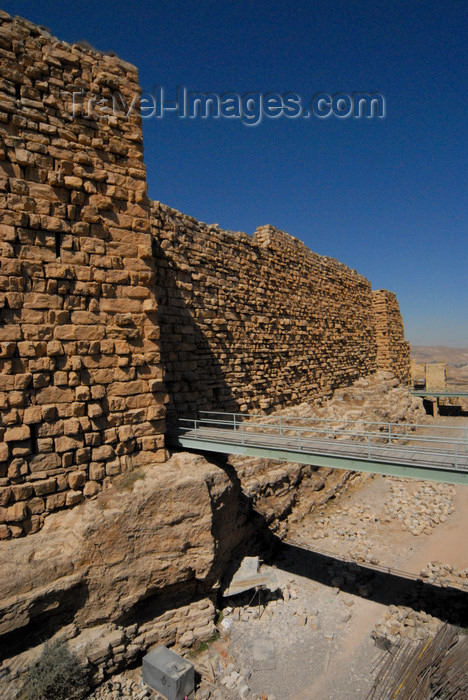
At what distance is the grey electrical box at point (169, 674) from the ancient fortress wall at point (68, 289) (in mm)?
2223

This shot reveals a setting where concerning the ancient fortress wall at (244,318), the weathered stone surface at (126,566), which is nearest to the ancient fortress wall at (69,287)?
the weathered stone surface at (126,566)

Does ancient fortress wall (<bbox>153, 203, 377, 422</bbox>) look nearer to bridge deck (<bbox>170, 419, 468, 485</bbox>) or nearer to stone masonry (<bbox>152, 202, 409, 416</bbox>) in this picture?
stone masonry (<bbox>152, 202, 409, 416</bbox>)

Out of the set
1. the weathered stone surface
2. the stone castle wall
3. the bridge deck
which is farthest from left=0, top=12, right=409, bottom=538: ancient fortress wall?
the stone castle wall

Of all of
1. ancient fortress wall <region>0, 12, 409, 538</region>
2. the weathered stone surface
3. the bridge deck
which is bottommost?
the weathered stone surface

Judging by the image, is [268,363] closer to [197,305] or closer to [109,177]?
[197,305]

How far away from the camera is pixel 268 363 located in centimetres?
1160

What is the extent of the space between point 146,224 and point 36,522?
4.17 meters

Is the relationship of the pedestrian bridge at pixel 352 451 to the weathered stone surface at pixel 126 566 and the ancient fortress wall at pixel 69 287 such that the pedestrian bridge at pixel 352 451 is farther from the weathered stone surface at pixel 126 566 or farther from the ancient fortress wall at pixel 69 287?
the ancient fortress wall at pixel 69 287

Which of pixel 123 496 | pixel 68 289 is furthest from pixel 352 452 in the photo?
pixel 68 289

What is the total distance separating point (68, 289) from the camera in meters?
5.34

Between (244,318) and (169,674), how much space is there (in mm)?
7540

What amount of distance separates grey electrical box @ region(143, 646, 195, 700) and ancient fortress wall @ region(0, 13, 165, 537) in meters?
2.22

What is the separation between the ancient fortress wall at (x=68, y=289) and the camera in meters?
4.96

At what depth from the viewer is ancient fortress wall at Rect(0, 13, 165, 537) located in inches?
195
